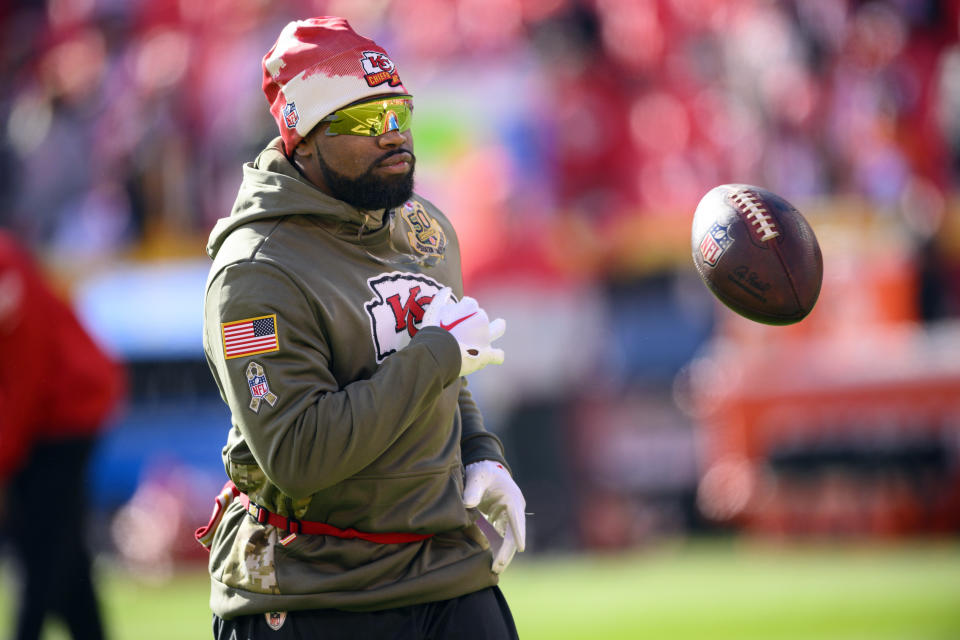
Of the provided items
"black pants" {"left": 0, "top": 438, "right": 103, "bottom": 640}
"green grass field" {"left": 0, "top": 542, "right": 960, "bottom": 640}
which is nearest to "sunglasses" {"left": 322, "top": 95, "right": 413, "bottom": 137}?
"black pants" {"left": 0, "top": 438, "right": 103, "bottom": 640}

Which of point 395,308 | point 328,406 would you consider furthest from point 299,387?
point 395,308

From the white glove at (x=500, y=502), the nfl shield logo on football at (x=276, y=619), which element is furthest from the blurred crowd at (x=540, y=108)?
the nfl shield logo on football at (x=276, y=619)

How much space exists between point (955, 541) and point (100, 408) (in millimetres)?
6130

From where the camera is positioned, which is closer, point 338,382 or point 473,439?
point 338,382

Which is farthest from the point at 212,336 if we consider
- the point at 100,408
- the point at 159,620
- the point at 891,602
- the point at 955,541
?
the point at 955,541

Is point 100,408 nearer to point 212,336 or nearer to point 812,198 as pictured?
point 212,336

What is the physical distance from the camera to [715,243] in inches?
135

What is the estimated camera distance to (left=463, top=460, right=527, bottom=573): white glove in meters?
3.19

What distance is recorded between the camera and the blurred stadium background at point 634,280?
9.21 m

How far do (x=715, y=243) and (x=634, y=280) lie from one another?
25.7 ft

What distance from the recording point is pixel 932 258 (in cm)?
1020

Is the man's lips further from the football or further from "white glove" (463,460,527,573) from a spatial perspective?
the football

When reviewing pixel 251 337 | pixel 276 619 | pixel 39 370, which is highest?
pixel 251 337

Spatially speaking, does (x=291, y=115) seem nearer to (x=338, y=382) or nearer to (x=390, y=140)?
(x=390, y=140)
